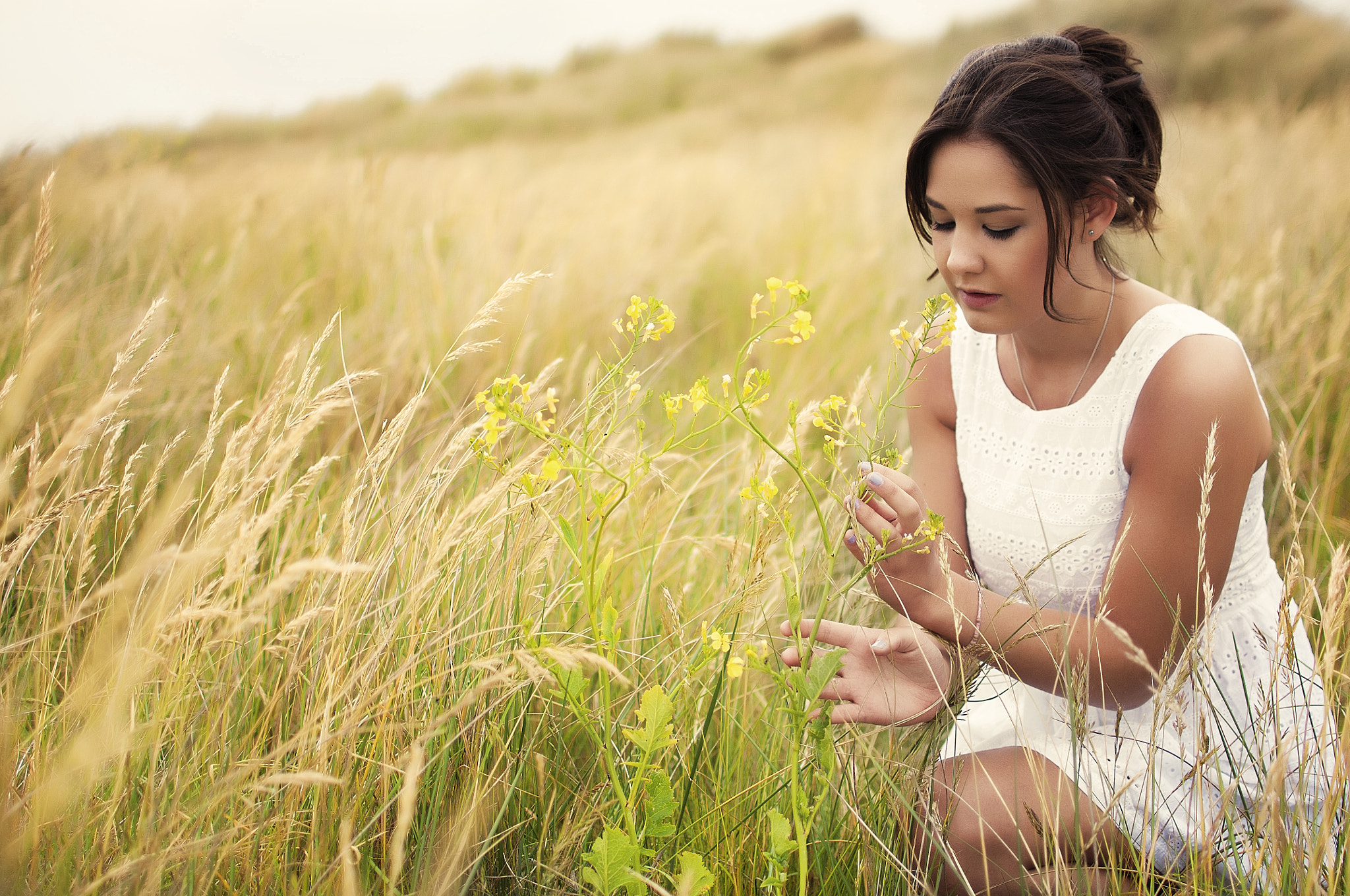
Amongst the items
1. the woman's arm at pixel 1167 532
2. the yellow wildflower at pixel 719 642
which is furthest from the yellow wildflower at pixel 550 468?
the woman's arm at pixel 1167 532

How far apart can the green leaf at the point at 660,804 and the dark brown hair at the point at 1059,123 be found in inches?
45.1

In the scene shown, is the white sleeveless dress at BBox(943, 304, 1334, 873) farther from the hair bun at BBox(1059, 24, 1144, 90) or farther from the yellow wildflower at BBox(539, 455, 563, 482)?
the yellow wildflower at BBox(539, 455, 563, 482)

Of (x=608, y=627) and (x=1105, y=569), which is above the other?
(x=608, y=627)

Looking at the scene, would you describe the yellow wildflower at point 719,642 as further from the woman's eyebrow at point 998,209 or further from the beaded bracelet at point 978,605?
the woman's eyebrow at point 998,209

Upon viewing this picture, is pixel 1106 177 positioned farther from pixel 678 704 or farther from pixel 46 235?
pixel 46 235

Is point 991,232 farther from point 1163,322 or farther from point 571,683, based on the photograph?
point 571,683

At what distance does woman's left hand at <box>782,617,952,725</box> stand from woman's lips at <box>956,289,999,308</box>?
64 cm

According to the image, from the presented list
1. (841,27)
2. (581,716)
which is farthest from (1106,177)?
(841,27)

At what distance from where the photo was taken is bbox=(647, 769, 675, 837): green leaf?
97 cm

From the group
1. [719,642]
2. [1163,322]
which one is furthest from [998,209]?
[719,642]

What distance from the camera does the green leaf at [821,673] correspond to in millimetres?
921

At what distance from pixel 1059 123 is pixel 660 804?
139 cm

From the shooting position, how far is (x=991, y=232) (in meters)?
1.46

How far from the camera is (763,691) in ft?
5.42
